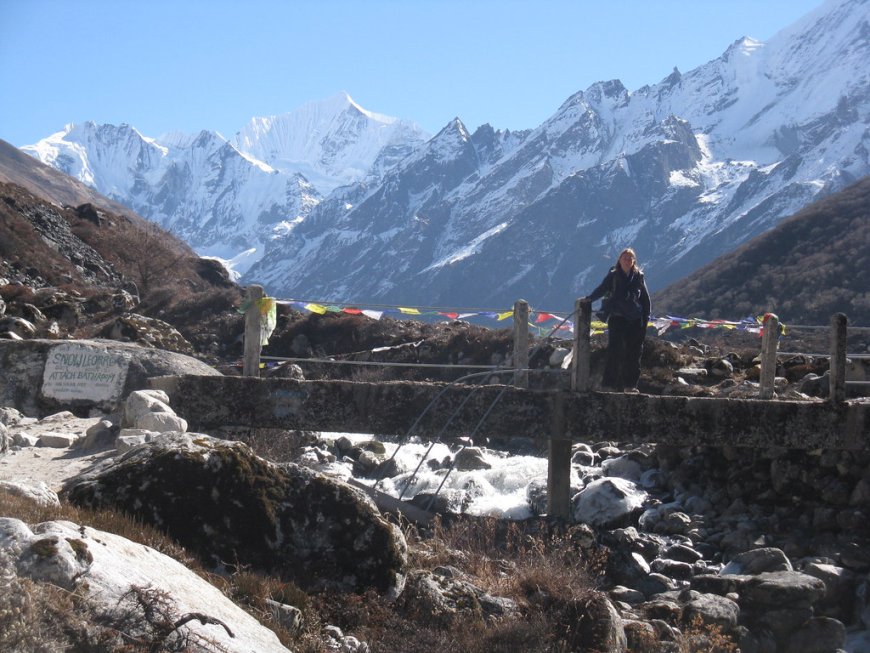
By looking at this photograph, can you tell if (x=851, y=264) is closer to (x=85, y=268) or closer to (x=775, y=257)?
(x=775, y=257)

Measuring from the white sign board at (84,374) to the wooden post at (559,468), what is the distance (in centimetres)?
546

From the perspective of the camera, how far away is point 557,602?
23.9ft

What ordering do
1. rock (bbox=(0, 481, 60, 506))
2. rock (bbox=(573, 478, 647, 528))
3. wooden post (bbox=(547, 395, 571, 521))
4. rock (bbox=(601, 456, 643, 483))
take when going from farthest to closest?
rock (bbox=(601, 456, 643, 483))
rock (bbox=(573, 478, 647, 528))
wooden post (bbox=(547, 395, 571, 521))
rock (bbox=(0, 481, 60, 506))

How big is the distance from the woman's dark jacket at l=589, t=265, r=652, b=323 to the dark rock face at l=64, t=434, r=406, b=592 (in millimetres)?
4943

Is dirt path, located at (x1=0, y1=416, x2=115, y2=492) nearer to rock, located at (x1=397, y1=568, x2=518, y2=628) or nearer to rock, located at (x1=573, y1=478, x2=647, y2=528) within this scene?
rock, located at (x1=397, y1=568, x2=518, y2=628)

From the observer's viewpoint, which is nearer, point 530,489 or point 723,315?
point 530,489

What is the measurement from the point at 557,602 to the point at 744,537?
4.61 meters

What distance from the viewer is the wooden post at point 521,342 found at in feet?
34.3

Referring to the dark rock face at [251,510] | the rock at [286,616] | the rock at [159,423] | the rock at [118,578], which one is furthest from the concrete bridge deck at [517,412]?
the rock at [118,578]

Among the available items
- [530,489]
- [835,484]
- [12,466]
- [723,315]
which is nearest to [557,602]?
[12,466]

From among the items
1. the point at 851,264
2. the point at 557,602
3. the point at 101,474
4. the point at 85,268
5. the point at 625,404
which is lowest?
the point at 557,602

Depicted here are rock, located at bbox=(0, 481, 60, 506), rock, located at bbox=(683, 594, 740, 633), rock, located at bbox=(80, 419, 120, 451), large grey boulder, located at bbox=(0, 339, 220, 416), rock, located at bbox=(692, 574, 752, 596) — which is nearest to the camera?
rock, located at bbox=(0, 481, 60, 506)

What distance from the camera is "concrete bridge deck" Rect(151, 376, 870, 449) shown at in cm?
1041

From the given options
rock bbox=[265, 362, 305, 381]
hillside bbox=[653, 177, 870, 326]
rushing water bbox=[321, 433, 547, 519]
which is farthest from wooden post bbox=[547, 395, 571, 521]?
hillside bbox=[653, 177, 870, 326]
